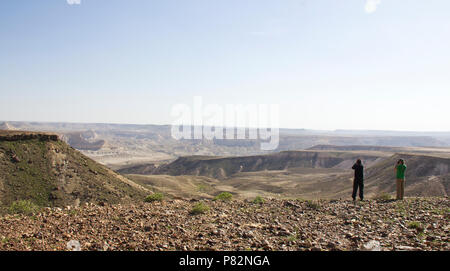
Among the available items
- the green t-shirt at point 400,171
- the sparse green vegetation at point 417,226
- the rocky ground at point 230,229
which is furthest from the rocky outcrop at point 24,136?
the sparse green vegetation at point 417,226

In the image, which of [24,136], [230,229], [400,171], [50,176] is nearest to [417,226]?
[230,229]

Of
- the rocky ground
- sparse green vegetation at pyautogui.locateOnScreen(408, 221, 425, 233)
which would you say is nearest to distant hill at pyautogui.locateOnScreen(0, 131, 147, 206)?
the rocky ground

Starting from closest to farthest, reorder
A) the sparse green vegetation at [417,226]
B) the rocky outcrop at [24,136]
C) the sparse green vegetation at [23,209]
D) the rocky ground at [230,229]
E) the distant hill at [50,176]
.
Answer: the rocky ground at [230,229], the sparse green vegetation at [417,226], the sparse green vegetation at [23,209], the distant hill at [50,176], the rocky outcrop at [24,136]

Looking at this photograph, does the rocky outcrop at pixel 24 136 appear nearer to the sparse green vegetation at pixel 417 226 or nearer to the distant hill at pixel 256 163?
the sparse green vegetation at pixel 417 226

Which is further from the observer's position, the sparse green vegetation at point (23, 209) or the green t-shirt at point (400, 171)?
the green t-shirt at point (400, 171)

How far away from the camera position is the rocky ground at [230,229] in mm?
6211

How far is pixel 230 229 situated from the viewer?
763cm

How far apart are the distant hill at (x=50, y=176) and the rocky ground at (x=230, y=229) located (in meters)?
21.5

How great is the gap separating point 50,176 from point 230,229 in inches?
1171

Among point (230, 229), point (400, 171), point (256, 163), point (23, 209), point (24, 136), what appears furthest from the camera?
point (256, 163)

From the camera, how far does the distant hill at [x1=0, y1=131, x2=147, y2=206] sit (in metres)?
27.0

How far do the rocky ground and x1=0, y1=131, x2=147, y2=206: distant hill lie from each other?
2151cm

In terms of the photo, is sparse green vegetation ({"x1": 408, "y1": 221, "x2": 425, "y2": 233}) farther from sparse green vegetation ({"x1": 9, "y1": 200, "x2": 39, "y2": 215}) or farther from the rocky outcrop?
the rocky outcrop

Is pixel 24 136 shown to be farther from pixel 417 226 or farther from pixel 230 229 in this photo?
pixel 417 226
